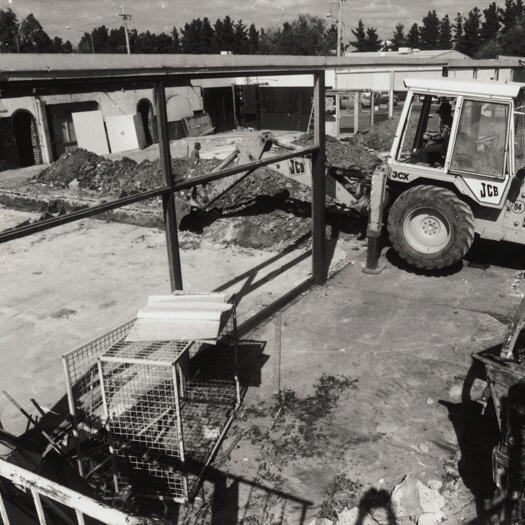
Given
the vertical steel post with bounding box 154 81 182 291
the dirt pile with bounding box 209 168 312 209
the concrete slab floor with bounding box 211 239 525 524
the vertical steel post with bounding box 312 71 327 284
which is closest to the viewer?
the concrete slab floor with bounding box 211 239 525 524

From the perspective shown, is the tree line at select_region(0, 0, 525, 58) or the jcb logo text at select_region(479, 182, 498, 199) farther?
the tree line at select_region(0, 0, 525, 58)

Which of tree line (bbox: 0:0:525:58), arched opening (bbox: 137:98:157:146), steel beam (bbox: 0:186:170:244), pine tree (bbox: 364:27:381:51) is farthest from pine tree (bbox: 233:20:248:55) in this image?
steel beam (bbox: 0:186:170:244)

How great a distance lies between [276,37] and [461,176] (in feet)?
292

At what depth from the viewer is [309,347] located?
643 cm

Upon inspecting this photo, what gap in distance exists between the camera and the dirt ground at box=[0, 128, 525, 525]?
4273mm

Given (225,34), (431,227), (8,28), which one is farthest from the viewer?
(225,34)

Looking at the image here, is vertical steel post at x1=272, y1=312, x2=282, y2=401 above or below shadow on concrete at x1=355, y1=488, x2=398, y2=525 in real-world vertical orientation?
above

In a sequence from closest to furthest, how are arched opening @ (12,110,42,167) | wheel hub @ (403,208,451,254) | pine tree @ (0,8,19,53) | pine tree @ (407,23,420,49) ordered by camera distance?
wheel hub @ (403,208,451,254), arched opening @ (12,110,42,167), pine tree @ (0,8,19,53), pine tree @ (407,23,420,49)

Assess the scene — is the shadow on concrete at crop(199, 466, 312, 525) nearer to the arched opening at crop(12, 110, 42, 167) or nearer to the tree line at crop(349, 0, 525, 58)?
the arched opening at crop(12, 110, 42, 167)

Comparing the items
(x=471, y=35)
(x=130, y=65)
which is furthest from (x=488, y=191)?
(x=471, y=35)

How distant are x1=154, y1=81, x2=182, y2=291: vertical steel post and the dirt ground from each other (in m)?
1.43

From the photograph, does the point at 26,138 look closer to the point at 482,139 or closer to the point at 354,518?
the point at 482,139

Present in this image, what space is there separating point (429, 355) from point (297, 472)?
8.01 ft

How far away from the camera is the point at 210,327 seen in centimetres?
429
